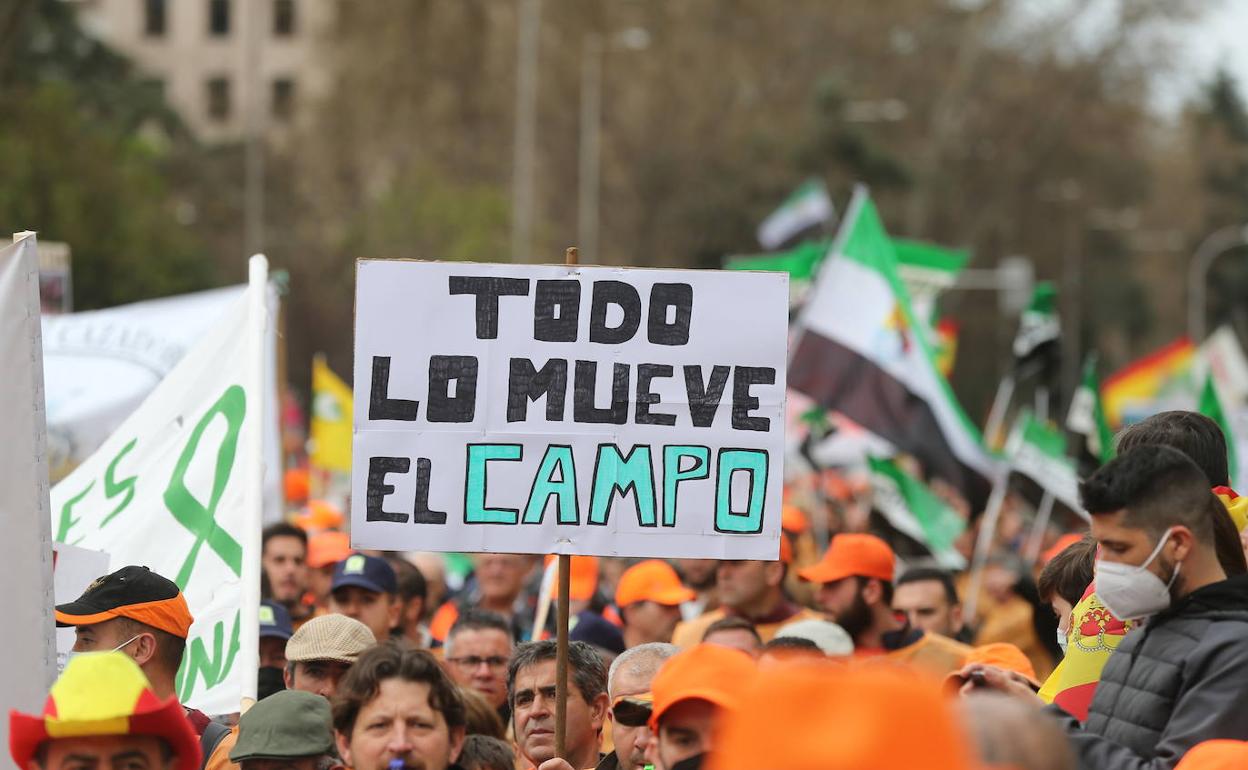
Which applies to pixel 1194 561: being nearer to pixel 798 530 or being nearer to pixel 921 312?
pixel 798 530

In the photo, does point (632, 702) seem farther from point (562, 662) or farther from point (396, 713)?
point (396, 713)

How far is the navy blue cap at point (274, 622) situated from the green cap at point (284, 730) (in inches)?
88.3

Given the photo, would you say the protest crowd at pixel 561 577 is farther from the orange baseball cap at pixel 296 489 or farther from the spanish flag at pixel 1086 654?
the orange baseball cap at pixel 296 489

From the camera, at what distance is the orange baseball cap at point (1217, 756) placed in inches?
152

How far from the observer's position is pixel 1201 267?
55.7m

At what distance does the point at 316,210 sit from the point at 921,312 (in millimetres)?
37661

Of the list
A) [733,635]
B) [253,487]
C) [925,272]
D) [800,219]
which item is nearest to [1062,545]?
[733,635]

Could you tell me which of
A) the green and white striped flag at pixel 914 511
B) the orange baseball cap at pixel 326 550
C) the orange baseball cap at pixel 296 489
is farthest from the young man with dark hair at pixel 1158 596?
Result: the orange baseball cap at pixel 296 489

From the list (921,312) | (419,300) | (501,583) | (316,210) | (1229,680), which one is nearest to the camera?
(1229,680)

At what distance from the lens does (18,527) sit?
5113mm

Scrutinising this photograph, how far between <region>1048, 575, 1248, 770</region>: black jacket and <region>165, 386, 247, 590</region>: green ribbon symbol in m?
2.97

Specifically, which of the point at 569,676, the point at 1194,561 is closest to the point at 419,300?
the point at 569,676

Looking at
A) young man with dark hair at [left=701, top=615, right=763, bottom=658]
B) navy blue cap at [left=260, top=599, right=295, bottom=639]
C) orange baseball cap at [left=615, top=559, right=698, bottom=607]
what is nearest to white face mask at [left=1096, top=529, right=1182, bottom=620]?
young man with dark hair at [left=701, top=615, right=763, bottom=658]

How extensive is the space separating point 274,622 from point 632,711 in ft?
8.10
